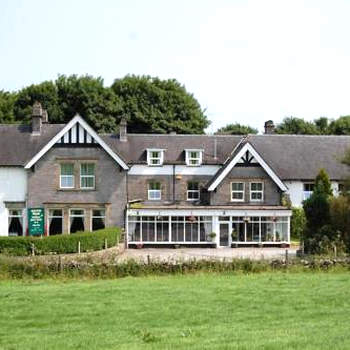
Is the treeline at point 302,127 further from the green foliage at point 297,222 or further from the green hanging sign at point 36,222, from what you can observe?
the green hanging sign at point 36,222

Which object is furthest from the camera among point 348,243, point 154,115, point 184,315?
point 154,115

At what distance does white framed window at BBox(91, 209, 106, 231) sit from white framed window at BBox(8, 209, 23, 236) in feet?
15.2

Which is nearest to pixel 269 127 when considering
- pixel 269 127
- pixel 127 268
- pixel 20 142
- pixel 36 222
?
pixel 269 127

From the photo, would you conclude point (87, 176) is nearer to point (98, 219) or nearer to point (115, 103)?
point (98, 219)

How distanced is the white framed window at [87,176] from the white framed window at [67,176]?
633 millimetres

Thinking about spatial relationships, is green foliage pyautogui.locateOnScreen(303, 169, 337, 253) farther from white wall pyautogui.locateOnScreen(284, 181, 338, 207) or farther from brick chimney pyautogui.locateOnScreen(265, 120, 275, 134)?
brick chimney pyautogui.locateOnScreen(265, 120, 275, 134)

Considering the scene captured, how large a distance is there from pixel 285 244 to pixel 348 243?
1156 cm

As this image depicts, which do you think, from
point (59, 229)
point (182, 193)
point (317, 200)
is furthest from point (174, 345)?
point (182, 193)

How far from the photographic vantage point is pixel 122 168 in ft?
149

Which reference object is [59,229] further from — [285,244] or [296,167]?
[296,167]

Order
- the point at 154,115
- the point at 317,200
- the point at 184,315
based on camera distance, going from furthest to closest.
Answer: the point at 154,115
the point at 317,200
the point at 184,315

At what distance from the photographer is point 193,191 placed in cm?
4944

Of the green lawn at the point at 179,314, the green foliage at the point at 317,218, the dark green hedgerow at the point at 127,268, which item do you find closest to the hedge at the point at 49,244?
the dark green hedgerow at the point at 127,268

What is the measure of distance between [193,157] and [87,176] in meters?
7.96
